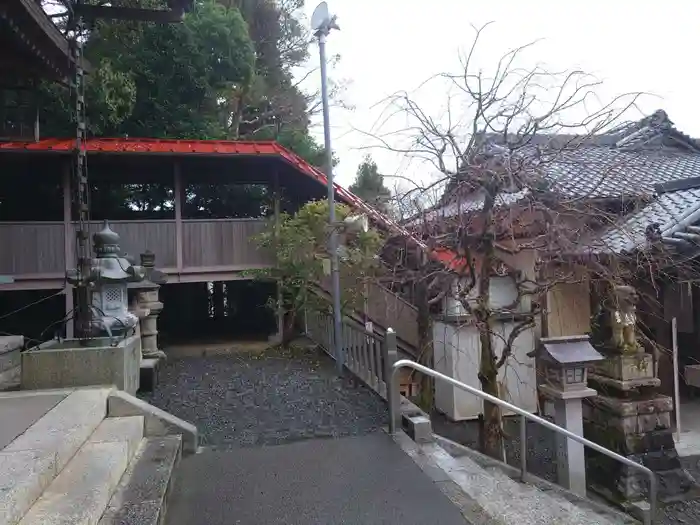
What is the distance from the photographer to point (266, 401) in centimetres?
693

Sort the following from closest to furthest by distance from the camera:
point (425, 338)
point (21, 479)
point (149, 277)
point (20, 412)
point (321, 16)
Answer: point (21, 479) → point (20, 412) → point (321, 16) → point (425, 338) → point (149, 277)

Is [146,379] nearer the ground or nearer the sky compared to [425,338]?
nearer the ground

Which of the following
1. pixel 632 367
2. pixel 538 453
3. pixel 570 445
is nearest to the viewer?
pixel 570 445

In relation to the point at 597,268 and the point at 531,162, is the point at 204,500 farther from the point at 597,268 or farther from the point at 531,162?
the point at 597,268

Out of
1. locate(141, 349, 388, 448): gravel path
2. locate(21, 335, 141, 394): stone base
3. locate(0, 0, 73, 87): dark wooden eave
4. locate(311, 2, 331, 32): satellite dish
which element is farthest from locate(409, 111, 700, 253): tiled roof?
locate(0, 0, 73, 87): dark wooden eave

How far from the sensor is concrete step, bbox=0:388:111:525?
2.85m

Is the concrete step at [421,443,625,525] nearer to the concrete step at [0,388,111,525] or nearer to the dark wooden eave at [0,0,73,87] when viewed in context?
the concrete step at [0,388,111,525]

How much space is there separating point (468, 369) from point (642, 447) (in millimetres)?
3068

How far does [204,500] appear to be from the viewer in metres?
3.97

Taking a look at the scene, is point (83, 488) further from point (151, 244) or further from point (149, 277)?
point (151, 244)

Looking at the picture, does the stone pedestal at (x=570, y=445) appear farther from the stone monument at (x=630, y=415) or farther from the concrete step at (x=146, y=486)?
the concrete step at (x=146, y=486)

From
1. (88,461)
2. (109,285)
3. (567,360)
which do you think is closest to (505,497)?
(567,360)

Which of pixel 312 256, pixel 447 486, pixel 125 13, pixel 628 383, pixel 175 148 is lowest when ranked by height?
pixel 447 486

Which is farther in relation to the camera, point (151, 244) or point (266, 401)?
point (151, 244)
